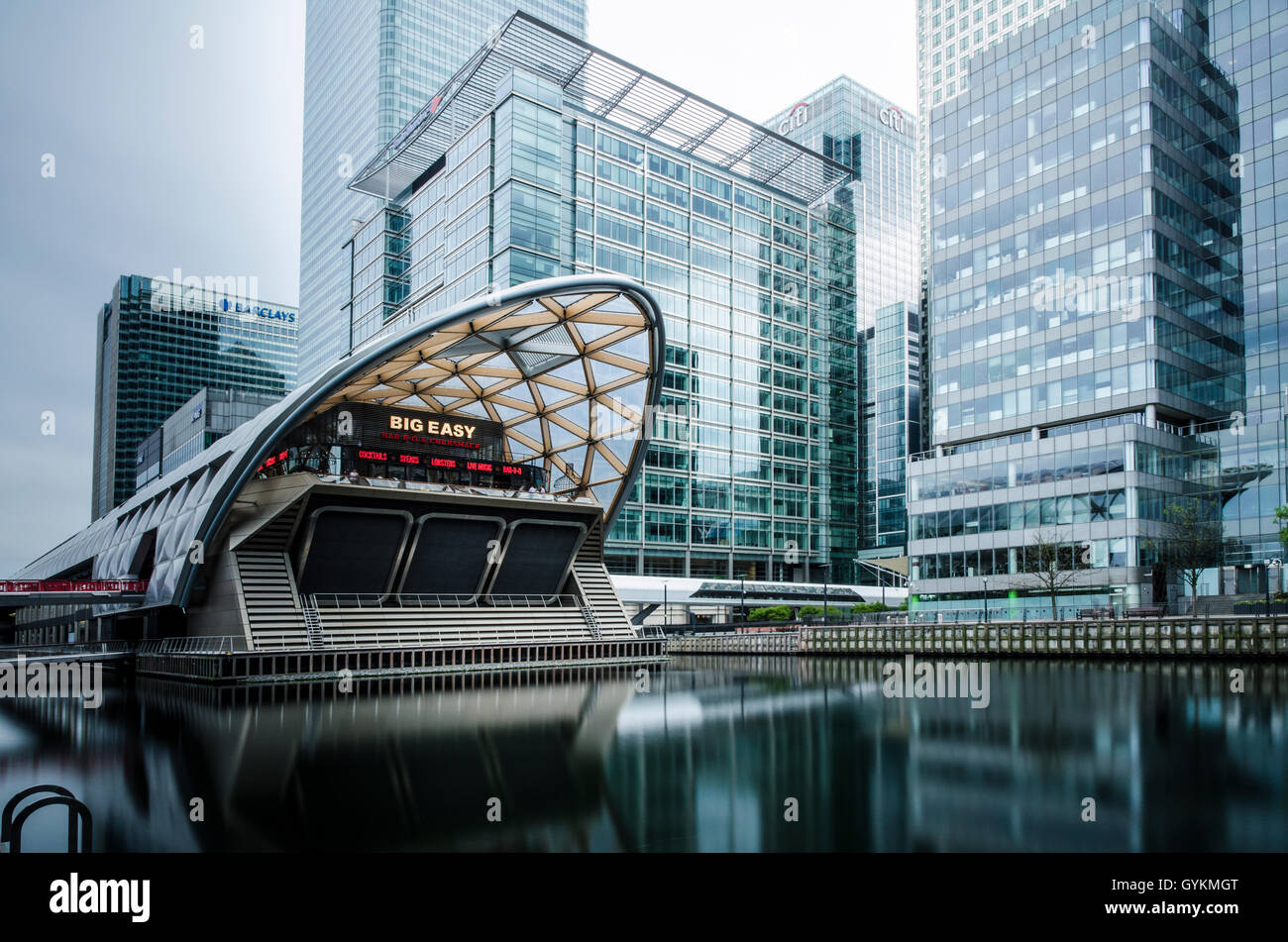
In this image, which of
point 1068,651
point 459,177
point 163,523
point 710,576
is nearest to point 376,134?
point 459,177

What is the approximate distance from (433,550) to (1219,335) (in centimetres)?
6258

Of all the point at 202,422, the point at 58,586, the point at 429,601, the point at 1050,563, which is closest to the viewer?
the point at 58,586

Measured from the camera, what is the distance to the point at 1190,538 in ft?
206

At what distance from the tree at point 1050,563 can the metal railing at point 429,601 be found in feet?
115

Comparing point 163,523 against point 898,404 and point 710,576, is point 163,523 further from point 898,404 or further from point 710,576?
point 898,404

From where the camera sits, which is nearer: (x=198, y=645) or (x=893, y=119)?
(x=198, y=645)

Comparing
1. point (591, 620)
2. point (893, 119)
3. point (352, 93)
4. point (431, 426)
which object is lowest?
point (591, 620)

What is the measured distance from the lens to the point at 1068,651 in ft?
164

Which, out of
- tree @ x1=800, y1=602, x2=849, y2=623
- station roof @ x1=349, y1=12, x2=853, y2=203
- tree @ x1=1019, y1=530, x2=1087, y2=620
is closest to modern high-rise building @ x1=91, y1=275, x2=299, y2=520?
station roof @ x1=349, y1=12, x2=853, y2=203

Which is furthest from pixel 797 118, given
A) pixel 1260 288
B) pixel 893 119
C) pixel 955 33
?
pixel 1260 288

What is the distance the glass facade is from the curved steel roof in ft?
103

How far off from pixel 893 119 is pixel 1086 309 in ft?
332
